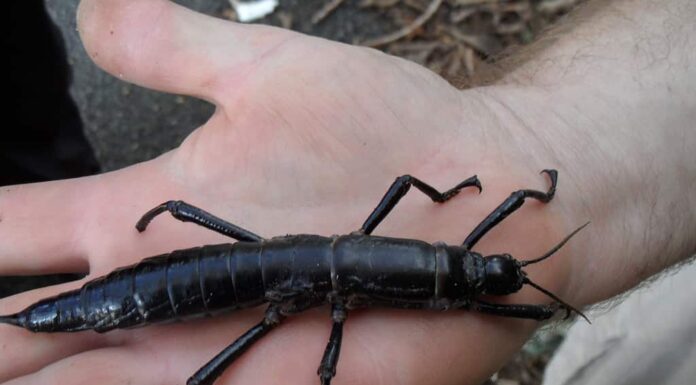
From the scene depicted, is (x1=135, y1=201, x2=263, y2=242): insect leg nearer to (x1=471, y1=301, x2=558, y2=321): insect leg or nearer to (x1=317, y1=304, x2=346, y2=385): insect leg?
(x1=317, y1=304, x2=346, y2=385): insect leg

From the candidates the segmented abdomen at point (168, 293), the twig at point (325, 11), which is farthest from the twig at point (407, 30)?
the segmented abdomen at point (168, 293)

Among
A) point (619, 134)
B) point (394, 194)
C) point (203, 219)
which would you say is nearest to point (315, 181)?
point (394, 194)

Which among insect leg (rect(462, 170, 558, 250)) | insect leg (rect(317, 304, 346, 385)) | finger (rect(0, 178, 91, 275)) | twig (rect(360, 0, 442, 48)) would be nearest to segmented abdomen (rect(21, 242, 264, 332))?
insect leg (rect(317, 304, 346, 385))

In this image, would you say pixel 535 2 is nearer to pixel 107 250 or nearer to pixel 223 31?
pixel 223 31

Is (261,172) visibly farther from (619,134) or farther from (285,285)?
(619,134)

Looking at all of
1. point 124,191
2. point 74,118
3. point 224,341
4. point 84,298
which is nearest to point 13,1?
point 74,118

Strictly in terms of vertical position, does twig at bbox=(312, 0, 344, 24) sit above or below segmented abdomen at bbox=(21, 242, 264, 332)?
above

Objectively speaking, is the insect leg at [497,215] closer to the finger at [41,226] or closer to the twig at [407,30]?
the finger at [41,226]
